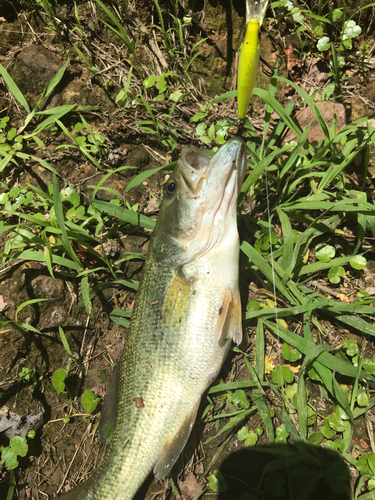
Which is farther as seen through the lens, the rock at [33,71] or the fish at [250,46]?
the rock at [33,71]

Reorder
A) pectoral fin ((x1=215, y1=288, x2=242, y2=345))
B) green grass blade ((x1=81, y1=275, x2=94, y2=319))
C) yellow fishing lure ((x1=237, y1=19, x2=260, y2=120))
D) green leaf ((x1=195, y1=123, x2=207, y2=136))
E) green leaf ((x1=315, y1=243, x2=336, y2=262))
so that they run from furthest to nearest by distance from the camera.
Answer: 1. green leaf ((x1=195, y1=123, x2=207, y2=136))
2. green grass blade ((x1=81, y1=275, x2=94, y2=319))
3. green leaf ((x1=315, y1=243, x2=336, y2=262))
4. pectoral fin ((x1=215, y1=288, x2=242, y2=345))
5. yellow fishing lure ((x1=237, y1=19, x2=260, y2=120))

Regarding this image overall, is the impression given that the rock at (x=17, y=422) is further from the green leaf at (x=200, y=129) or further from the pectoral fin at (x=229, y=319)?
the green leaf at (x=200, y=129)

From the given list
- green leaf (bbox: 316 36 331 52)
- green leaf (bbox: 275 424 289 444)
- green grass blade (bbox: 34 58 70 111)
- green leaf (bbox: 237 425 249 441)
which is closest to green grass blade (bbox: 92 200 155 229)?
green grass blade (bbox: 34 58 70 111)

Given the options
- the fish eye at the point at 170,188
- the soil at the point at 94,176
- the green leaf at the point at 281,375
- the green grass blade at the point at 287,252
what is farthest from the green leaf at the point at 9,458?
the green grass blade at the point at 287,252

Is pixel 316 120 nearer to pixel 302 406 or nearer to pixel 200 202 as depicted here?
pixel 200 202

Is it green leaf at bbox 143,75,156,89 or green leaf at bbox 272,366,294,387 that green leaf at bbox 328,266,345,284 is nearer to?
green leaf at bbox 272,366,294,387
